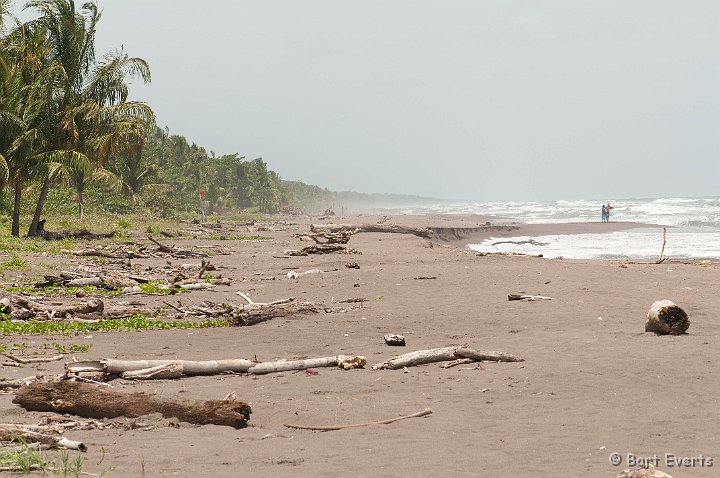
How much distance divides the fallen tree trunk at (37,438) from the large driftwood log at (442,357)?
491 cm

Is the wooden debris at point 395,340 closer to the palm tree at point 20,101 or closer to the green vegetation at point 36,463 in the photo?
the green vegetation at point 36,463

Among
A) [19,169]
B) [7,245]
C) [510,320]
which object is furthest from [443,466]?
[19,169]

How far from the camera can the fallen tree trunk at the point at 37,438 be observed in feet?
20.6

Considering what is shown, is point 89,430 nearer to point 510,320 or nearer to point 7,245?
point 510,320

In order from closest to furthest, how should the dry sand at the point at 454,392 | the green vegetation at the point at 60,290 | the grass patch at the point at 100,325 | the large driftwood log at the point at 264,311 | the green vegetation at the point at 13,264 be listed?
the dry sand at the point at 454,392 → the grass patch at the point at 100,325 → the large driftwood log at the point at 264,311 → the green vegetation at the point at 60,290 → the green vegetation at the point at 13,264

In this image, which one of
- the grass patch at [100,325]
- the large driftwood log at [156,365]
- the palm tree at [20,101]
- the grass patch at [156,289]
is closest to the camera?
the large driftwood log at [156,365]

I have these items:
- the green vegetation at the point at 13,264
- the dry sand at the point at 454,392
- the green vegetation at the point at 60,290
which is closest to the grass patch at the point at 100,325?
the dry sand at the point at 454,392

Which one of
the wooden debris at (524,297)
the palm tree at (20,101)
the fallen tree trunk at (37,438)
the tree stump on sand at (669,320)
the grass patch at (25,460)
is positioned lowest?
the fallen tree trunk at (37,438)

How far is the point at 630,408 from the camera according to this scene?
8125mm

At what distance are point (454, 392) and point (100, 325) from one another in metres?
7.54

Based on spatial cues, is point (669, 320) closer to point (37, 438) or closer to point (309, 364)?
point (309, 364)

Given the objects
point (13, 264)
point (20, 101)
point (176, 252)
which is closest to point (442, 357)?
point (13, 264)

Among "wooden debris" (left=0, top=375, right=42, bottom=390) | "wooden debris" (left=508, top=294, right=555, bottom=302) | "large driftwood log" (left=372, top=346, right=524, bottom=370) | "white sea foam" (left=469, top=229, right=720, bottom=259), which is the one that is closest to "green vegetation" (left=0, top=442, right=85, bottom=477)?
"wooden debris" (left=0, top=375, right=42, bottom=390)

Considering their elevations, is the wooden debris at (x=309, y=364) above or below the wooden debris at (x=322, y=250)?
below
